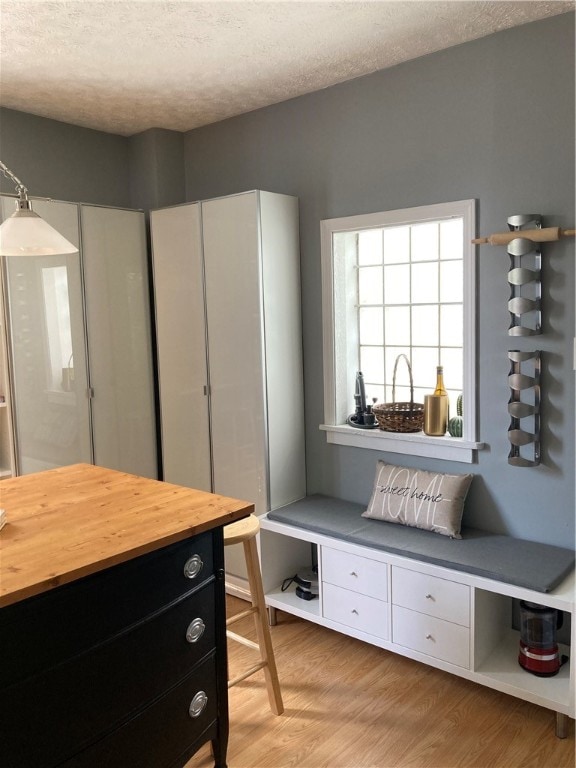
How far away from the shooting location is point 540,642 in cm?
269

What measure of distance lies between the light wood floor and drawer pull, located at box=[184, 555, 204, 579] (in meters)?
0.82

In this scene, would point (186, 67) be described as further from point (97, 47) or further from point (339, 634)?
point (339, 634)

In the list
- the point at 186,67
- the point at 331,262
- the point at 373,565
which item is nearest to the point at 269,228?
the point at 331,262

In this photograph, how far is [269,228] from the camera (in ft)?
A: 11.6

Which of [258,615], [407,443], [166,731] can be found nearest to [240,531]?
[258,615]

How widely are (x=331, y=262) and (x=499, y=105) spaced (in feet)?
3.70

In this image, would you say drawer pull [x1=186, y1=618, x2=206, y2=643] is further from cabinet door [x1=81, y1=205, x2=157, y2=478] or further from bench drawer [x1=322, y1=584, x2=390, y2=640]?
cabinet door [x1=81, y1=205, x2=157, y2=478]

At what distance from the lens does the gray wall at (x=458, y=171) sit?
2803 mm

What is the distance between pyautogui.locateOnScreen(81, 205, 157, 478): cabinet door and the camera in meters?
3.87

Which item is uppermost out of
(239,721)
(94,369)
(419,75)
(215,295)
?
(419,75)

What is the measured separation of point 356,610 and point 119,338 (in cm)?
212

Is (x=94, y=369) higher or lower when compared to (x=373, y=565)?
higher

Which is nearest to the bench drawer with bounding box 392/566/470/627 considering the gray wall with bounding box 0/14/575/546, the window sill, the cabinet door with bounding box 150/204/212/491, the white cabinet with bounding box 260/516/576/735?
the white cabinet with bounding box 260/516/576/735

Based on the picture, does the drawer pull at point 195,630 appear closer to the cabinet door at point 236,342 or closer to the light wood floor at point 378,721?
the light wood floor at point 378,721
